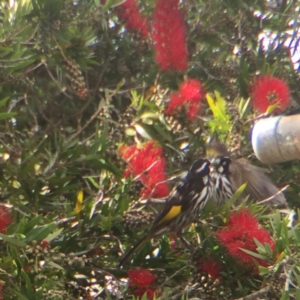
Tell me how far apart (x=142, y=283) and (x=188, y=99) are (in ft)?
2.75

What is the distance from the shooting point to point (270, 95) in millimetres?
3848

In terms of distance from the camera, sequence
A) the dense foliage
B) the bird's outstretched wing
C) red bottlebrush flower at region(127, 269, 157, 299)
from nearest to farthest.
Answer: the dense foliage
red bottlebrush flower at region(127, 269, 157, 299)
the bird's outstretched wing

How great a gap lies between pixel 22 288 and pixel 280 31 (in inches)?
83.0

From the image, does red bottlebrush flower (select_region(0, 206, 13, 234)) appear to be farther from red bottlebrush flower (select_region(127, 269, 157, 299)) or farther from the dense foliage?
red bottlebrush flower (select_region(127, 269, 157, 299))

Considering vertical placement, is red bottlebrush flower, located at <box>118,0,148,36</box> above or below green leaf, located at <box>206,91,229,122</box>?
above

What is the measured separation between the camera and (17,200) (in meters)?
3.49

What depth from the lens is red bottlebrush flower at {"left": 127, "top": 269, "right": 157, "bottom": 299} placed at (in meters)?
3.30

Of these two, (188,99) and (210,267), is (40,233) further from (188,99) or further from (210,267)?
(188,99)

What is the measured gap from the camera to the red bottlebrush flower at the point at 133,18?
13.2 feet

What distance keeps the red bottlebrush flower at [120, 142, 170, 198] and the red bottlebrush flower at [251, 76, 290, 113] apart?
513 mm

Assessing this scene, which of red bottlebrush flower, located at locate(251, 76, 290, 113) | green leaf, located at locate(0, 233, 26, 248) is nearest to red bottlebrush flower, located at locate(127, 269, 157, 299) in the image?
green leaf, located at locate(0, 233, 26, 248)

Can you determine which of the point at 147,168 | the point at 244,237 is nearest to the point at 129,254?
the point at 147,168

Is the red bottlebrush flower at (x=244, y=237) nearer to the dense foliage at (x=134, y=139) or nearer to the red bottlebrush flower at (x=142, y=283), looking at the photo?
the dense foliage at (x=134, y=139)

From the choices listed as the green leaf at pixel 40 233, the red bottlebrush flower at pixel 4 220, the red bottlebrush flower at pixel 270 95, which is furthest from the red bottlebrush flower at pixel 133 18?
the green leaf at pixel 40 233
